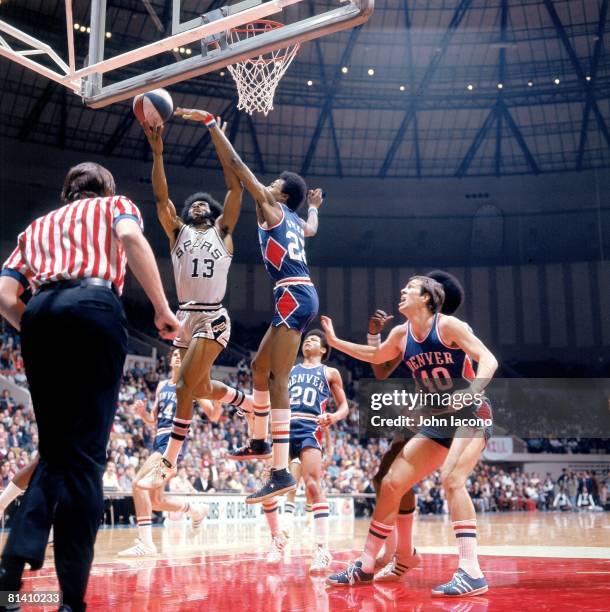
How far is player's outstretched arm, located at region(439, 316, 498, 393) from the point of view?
5.74 metres

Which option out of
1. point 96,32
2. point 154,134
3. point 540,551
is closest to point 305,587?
point 154,134

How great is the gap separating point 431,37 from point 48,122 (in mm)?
15599

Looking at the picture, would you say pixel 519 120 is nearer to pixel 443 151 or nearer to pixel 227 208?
pixel 443 151

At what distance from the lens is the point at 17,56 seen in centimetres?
740

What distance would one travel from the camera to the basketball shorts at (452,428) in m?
6.09

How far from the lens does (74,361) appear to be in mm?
3742

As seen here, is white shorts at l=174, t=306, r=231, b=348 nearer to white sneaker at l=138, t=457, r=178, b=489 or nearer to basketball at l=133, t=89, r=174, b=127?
white sneaker at l=138, t=457, r=178, b=489

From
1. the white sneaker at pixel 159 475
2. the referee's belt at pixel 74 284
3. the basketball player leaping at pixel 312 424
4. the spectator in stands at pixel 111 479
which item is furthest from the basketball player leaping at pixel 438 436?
the spectator in stands at pixel 111 479

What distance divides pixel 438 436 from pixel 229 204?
112 inches

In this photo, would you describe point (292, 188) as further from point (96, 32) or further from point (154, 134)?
point (96, 32)

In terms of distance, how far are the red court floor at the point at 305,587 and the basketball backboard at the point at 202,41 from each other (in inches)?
182

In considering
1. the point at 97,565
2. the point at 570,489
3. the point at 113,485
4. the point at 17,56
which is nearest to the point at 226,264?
the point at 17,56

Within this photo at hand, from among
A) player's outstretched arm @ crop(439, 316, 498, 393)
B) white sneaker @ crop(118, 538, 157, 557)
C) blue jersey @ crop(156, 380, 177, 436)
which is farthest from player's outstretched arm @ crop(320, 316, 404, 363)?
white sneaker @ crop(118, 538, 157, 557)

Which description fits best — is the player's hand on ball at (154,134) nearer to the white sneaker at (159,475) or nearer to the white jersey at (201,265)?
the white jersey at (201,265)
